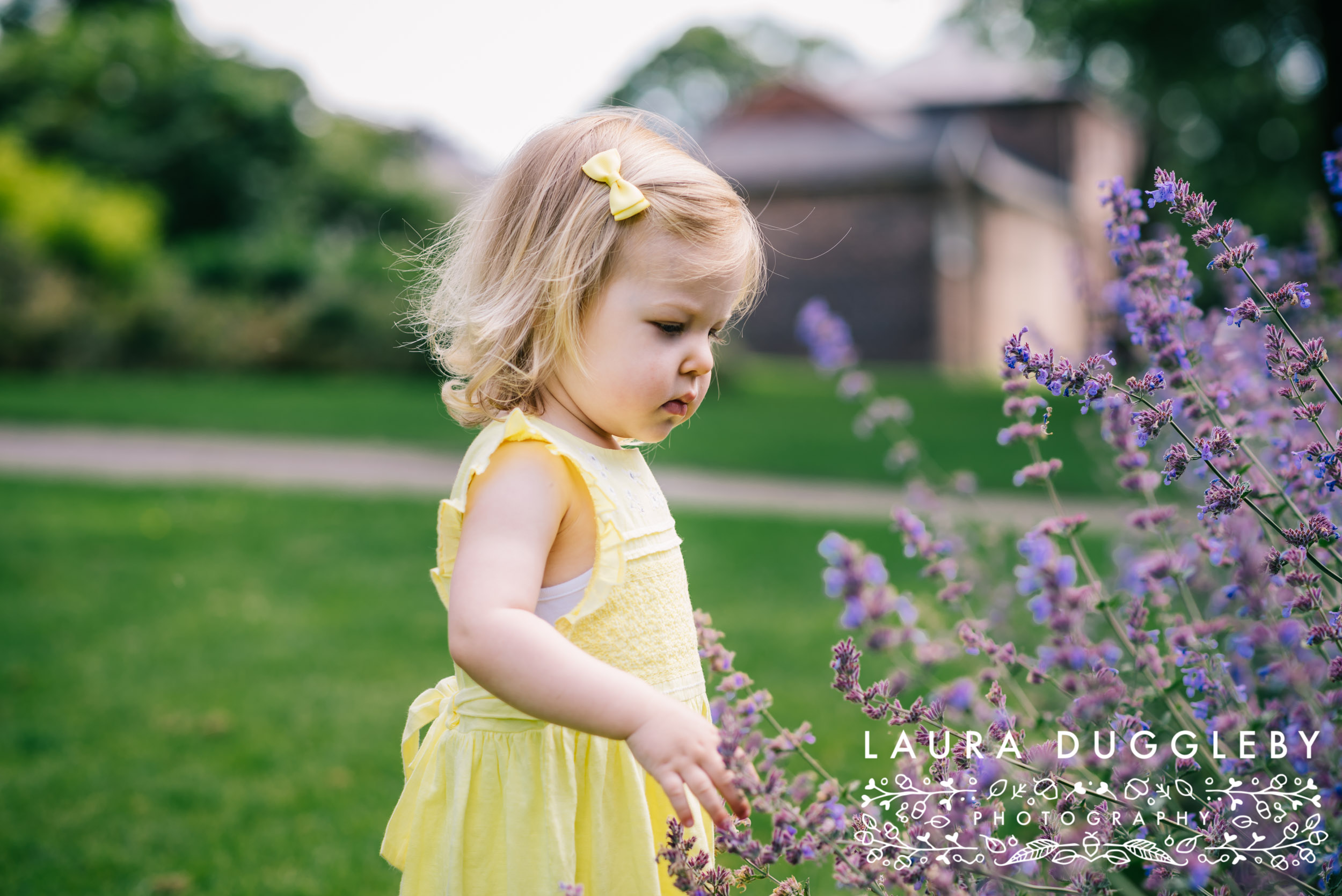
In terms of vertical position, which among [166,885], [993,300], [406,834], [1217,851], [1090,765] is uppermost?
[993,300]

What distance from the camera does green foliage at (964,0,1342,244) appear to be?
1612 centimetres

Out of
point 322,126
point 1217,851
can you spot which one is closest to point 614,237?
point 1217,851

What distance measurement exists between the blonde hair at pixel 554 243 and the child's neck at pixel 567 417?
30mm

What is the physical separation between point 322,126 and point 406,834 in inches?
1319

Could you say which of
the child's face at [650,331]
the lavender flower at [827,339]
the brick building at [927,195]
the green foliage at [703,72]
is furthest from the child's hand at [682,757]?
the green foliage at [703,72]

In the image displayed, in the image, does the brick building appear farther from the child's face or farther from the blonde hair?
the child's face

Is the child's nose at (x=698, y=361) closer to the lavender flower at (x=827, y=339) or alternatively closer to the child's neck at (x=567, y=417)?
the child's neck at (x=567, y=417)

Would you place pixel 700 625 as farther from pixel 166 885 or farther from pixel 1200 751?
pixel 166 885

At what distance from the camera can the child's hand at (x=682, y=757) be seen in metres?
1.39

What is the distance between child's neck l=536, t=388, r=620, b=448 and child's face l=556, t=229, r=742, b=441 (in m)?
0.05

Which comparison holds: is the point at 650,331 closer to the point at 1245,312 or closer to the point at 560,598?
the point at 560,598

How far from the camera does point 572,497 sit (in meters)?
1.65

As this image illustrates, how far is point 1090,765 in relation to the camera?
146cm

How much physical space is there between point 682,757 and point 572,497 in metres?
0.43
